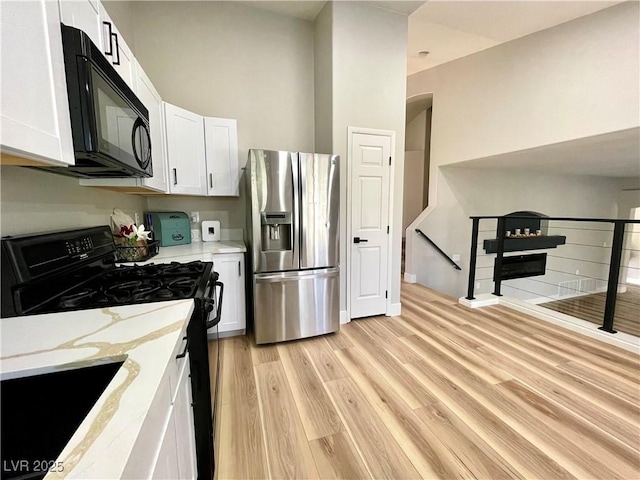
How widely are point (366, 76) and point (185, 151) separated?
6.53 ft

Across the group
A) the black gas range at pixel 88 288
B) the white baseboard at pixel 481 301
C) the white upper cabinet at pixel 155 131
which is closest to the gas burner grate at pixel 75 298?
the black gas range at pixel 88 288

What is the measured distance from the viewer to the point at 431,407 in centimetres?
181

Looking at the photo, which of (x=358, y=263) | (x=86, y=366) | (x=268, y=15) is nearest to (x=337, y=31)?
(x=268, y=15)

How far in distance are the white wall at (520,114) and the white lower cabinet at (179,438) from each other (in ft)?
13.6

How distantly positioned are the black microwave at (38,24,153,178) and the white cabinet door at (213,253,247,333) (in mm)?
1211

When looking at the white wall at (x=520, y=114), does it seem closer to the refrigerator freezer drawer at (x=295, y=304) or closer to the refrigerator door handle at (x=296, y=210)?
the refrigerator freezer drawer at (x=295, y=304)

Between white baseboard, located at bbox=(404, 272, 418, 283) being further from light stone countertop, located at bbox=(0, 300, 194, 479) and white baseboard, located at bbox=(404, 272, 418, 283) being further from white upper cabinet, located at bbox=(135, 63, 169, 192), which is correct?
light stone countertop, located at bbox=(0, 300, 194, 479)

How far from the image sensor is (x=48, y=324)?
94 cm

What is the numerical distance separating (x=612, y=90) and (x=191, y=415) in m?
4.41

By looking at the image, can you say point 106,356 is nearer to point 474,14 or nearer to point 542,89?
point 474,14

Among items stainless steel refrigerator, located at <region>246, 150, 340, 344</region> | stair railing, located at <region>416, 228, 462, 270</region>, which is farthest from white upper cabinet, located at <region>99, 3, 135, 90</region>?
stair railing, located at <region>416, 228, 462, 270</region>

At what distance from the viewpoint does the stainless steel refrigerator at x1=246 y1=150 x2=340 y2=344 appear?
245cm

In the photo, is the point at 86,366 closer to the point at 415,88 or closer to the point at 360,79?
the point at 360,79

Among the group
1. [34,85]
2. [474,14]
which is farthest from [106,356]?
[474,14]
